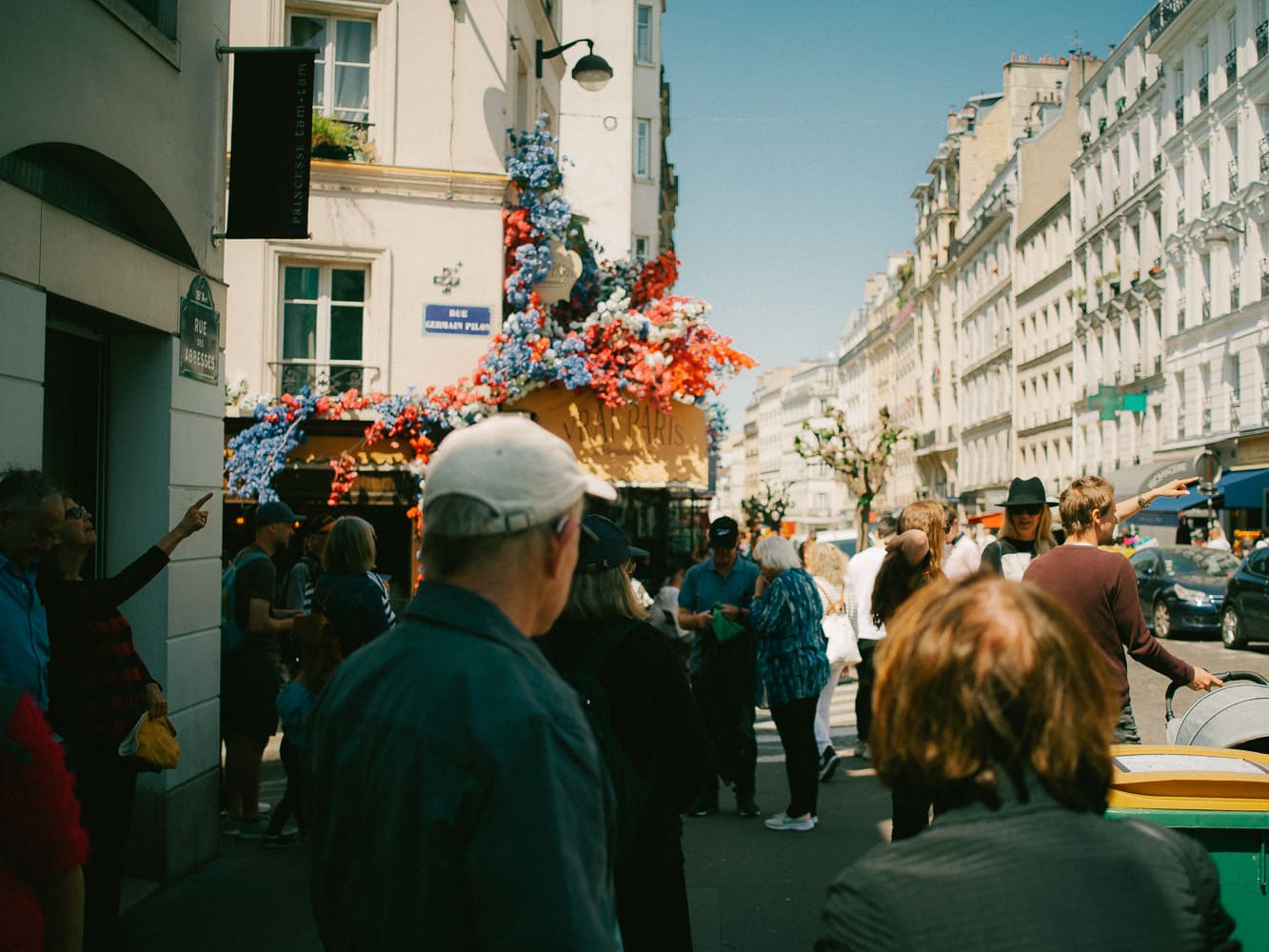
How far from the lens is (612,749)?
11.8ft

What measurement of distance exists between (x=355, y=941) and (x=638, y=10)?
3059 cm

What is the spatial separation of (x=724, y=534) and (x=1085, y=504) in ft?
11.2

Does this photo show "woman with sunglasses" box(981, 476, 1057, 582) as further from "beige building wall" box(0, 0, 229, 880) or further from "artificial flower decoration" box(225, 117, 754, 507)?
"artificial flower decoration" box(225, 117, 754, 507)

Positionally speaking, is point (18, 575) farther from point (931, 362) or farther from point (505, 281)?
point (931, 362)

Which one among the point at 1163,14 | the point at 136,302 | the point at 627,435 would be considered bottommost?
the point at 627,435

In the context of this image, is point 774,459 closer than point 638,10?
No

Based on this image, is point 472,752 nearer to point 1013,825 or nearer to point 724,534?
point 1013,825

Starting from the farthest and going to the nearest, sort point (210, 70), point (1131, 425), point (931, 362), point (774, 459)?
1. point (774, 459)
2. point (931, 362)
3. point (1131, 425)
4. point (210, 70)

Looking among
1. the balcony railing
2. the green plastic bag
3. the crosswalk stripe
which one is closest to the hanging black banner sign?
the green plastic bag

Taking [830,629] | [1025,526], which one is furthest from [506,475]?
[830,629]

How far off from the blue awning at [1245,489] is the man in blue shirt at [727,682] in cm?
2714

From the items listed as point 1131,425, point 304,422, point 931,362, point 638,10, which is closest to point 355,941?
point 304,422

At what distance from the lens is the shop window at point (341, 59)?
12742 millimetres

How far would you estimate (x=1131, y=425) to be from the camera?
42938 mm
